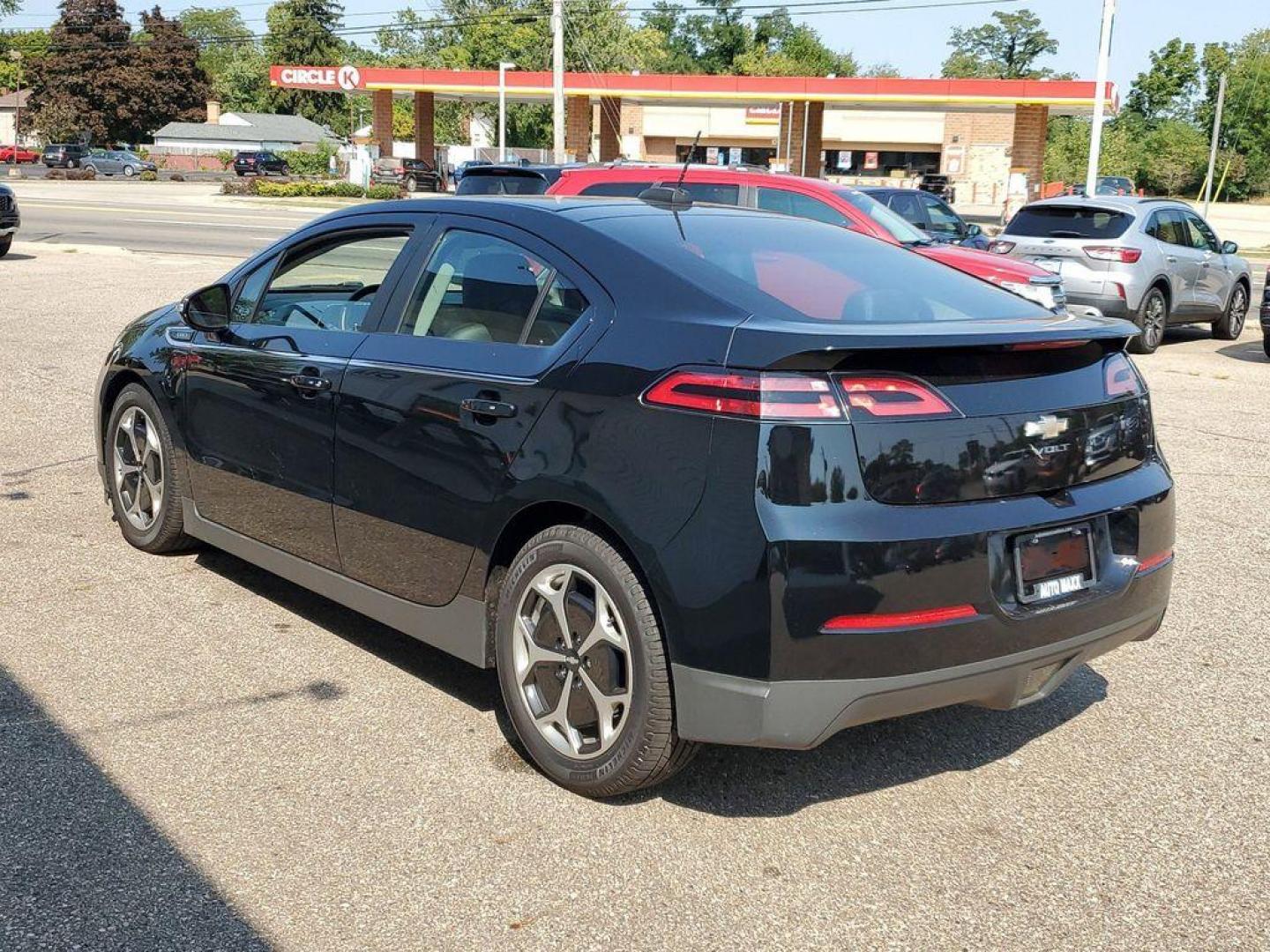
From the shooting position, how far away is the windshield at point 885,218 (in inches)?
474

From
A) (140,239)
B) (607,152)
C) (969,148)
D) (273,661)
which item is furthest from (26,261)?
(969,148)

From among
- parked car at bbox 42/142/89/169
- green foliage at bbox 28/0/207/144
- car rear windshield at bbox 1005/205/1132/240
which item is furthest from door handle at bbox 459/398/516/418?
green foliage at bbox 28/0/207/144

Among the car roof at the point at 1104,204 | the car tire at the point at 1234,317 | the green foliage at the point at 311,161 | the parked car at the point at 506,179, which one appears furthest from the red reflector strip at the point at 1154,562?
the green foliage at the point at 311,161

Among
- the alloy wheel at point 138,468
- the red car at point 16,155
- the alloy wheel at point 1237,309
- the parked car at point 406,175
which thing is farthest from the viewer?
the red car at point 16,155

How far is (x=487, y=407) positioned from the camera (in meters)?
3.90

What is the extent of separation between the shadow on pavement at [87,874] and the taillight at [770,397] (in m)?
1.67

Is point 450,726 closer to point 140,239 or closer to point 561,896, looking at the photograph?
point 561,896

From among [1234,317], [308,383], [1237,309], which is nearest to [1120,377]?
[308,383]

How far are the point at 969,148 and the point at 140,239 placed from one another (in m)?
45.7

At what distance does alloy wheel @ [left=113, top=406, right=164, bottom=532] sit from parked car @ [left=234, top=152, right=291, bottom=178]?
67.7 meters

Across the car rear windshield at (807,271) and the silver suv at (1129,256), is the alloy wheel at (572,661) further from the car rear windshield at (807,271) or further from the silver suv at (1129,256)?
the silver suv at (1129,256)

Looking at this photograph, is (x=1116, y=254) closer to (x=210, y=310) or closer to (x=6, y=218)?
(x=210, y=310)

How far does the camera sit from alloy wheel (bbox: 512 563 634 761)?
11.9ft

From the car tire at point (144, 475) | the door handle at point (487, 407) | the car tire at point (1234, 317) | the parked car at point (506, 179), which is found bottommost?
the car tire at point (1234, 317)
